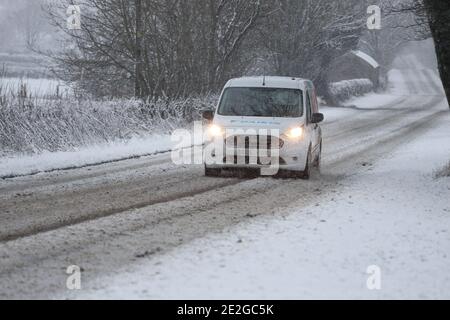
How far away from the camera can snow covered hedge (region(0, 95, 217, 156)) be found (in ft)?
48.0

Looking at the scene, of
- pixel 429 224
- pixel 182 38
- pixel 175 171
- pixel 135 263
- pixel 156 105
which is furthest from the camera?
pixel 182 38

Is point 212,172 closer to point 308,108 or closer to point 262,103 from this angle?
point 262,103

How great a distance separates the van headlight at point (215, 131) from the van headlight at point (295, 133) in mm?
1325

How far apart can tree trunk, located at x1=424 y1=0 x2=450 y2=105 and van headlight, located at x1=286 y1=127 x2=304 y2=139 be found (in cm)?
290

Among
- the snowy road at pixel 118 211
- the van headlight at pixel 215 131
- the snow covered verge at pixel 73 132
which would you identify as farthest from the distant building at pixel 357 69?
the van headlight at pixel 215 131

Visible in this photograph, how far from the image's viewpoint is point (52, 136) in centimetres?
1545

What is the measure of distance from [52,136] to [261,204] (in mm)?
8068

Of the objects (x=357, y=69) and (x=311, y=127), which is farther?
(x=357, y=69)

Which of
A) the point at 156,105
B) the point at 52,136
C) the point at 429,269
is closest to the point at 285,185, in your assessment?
the point at 429,269

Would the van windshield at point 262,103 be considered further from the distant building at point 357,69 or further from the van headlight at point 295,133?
the distant building at point 357,69

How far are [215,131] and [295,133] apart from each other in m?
1.59

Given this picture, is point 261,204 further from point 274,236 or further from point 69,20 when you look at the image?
point 69,20

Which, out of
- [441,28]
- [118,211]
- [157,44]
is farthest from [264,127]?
[157,44]

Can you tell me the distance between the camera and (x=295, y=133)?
11859 millimetres
